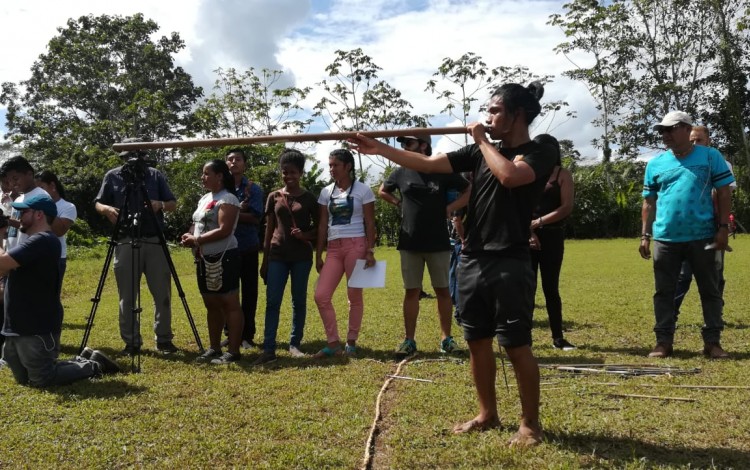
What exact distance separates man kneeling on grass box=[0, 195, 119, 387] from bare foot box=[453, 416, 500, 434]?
10.5 feet

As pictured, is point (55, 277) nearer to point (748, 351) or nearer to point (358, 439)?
point (358, 439)

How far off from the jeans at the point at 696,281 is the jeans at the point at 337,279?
274 cm

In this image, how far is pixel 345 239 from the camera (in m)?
6.19

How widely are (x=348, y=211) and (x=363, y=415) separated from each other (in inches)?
95.3

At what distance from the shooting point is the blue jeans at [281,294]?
238 inches

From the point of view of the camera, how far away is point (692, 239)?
18.4 feet

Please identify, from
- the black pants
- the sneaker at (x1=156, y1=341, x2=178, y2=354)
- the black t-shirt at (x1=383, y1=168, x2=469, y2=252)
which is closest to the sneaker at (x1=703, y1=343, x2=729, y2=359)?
the black pants

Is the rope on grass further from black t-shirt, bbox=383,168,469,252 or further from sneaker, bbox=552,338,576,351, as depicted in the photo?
sneaker, bbox=552,338,576,351

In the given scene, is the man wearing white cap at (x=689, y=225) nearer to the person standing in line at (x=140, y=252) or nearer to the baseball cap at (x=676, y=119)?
the baseball cap at (x=676, y=119)

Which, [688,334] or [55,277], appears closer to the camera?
[55,277]

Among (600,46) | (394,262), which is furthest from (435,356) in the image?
(600,46)

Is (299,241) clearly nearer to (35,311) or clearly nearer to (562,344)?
(35,311)

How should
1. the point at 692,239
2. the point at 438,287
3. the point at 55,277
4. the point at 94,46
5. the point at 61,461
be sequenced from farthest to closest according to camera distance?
the point at 94,46 → the point at 438,287 → the point at 692,239 → the point at 55,277 → the point at 61,461

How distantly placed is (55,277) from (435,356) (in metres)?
3.34
